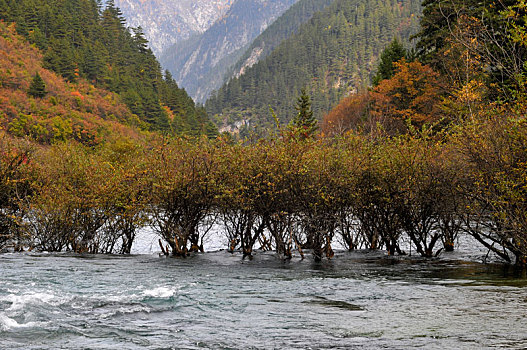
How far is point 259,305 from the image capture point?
44.6ft

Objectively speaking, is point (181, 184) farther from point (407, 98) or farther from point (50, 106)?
point (50, 106)

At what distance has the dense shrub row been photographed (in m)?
19.4

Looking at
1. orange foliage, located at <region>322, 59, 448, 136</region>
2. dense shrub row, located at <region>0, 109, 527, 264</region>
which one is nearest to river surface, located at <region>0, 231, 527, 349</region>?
dense shrub row, located at <region>0, 109, 527, 264</region>

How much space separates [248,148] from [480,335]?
1178cm

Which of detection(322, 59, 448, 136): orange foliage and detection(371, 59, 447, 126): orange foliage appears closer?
detection(322, 59, 448, 136): orange foliage

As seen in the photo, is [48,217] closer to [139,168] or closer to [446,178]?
[139,168]

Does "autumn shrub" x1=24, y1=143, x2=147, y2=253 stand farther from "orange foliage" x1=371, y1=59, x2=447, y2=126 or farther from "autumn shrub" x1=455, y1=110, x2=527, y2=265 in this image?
"orange foliage" x1=371, y1=59, x2=447, y2=126

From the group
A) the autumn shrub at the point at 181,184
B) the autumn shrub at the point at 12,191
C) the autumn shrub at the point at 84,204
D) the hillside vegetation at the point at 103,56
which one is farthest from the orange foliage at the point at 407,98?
the hillside vegetation at the point at 103,56

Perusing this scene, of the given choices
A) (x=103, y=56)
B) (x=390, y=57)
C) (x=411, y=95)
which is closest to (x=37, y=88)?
(x=103, y=56)

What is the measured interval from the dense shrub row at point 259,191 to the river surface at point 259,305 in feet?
5.43

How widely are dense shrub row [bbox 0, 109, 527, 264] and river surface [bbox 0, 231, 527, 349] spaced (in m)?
1.65

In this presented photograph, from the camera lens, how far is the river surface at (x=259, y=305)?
34.0ft

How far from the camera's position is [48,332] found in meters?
10.8

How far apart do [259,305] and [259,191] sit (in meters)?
6.97
